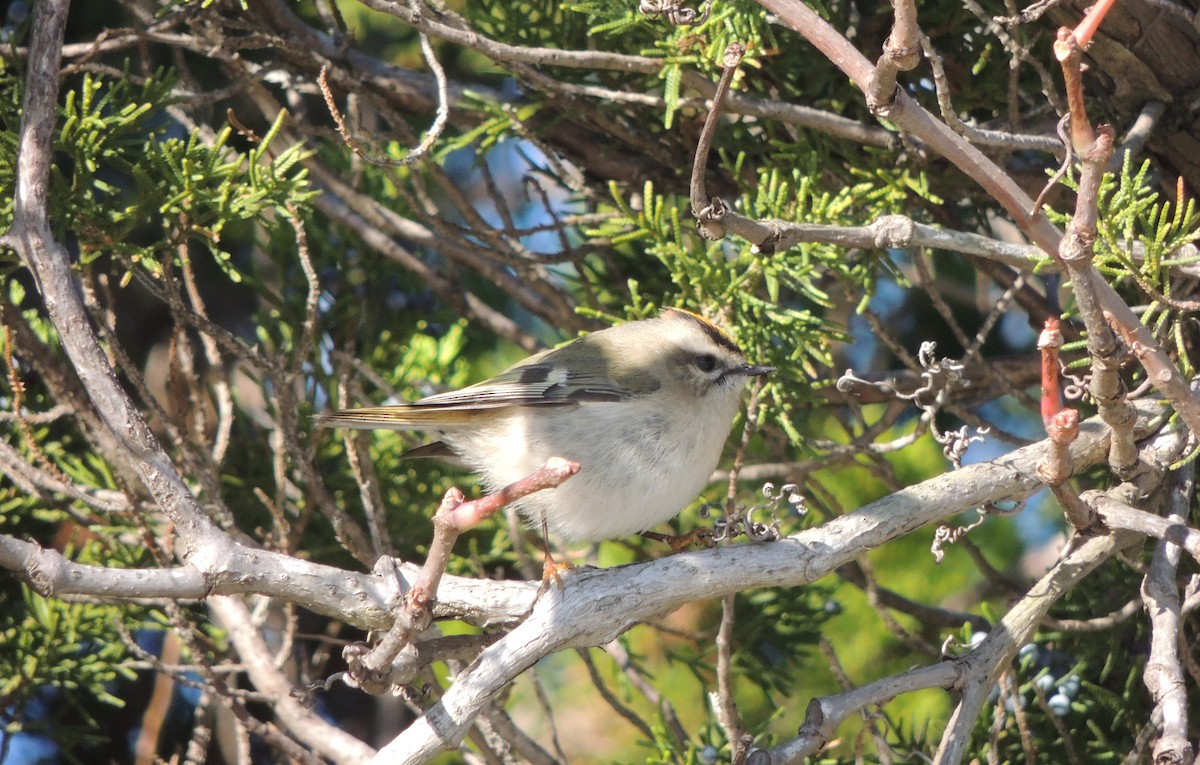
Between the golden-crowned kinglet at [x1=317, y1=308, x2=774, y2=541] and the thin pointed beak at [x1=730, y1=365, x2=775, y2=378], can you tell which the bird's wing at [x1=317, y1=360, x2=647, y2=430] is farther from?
the thin pointed beak at [x1=730, y1=365, x2=775, y2=378]

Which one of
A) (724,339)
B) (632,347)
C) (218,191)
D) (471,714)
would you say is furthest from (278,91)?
(471,714)

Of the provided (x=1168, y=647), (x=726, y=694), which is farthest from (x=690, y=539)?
(x=1168, y=647)

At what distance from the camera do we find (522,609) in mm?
1830

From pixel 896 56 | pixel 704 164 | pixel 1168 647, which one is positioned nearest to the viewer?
pixel 896 56

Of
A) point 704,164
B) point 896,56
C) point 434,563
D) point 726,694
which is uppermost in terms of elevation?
point 896,56

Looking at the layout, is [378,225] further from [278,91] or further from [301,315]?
[278,91]

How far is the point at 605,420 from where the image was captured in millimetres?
2455

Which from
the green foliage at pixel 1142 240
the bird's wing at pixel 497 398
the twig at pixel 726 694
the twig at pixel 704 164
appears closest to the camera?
the twig at pixel 704 164

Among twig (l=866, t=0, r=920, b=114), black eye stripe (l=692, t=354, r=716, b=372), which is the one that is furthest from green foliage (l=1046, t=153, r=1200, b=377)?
black eye stripe (l=692, t=354, r=716, b=372)

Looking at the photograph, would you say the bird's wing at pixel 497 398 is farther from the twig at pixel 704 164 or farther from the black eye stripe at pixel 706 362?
the twig at pixel 704 164

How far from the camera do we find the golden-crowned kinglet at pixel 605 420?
2.36 metres

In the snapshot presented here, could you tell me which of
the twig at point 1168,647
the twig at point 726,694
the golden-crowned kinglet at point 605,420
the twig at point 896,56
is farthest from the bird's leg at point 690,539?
the twig at point 896,56

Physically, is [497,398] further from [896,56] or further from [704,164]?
[896,56]

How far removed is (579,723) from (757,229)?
2.78 meters
